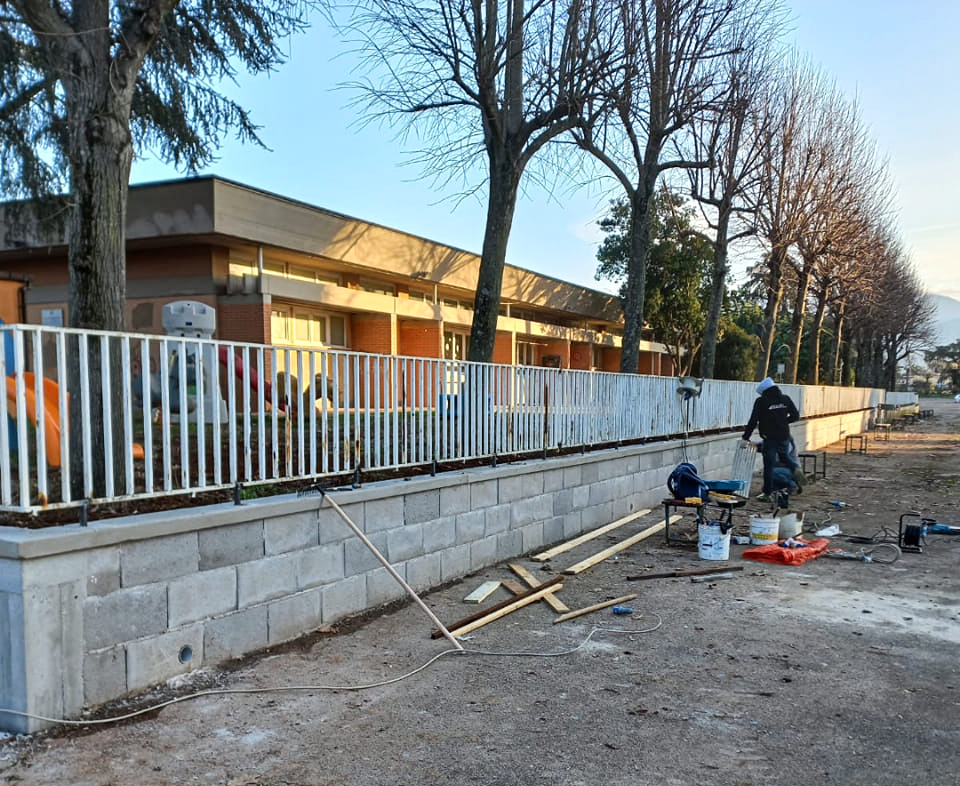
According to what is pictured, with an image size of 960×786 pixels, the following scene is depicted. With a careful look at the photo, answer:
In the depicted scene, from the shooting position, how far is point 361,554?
5590mm

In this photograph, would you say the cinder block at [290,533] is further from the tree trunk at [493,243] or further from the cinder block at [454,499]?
the tree trunk at [493,243]

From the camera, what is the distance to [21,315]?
1617cm

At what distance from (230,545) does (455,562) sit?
8.49 feet

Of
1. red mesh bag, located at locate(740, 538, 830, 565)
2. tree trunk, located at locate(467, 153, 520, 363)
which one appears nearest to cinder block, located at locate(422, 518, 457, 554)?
red mesh bag, located at locate(740, 538, 830, 565)

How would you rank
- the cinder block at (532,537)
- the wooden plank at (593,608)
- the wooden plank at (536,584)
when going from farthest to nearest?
the cinder block at (532,537) < the wooden plank at (536,584) < the wooden plank at (593,608)

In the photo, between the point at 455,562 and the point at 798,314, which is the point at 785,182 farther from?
the point at 455,562

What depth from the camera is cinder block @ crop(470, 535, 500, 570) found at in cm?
694

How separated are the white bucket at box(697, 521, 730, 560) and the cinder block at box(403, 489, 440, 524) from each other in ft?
10.4

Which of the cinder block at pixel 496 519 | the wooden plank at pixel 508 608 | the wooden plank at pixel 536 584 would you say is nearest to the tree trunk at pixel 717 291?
the cinder block at pixel 496 519

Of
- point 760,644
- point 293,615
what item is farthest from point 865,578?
point 293,615

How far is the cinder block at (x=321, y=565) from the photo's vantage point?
507cm

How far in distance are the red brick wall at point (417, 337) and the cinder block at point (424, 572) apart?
16.7 m

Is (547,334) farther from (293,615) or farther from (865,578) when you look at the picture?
(293,615)

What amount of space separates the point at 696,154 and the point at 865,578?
45.2ft
